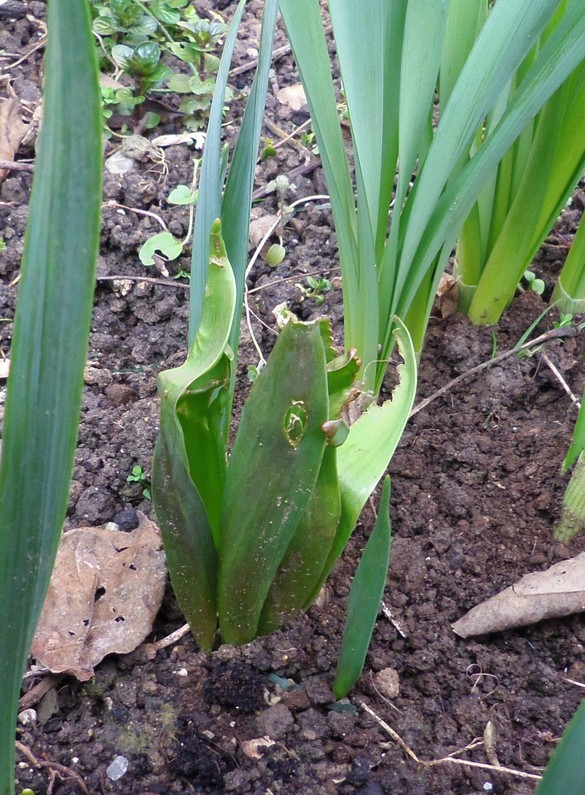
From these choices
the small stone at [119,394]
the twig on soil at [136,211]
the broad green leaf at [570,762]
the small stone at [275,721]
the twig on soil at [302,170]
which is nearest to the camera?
the broad green leaf at [570,762]

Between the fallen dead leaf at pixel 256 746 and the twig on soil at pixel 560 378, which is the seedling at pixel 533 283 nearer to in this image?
the twig on soil at pixel 560 378

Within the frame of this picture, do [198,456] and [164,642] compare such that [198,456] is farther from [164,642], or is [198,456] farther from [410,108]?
[410,108]

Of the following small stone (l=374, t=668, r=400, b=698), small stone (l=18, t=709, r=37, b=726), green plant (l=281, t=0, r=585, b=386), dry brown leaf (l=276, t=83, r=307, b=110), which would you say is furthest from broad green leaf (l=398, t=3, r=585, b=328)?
dry brown leaf (l=276, t=83, r=307, b=110)

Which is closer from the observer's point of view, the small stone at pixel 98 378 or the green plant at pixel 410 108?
the green plant at pixel 410 108

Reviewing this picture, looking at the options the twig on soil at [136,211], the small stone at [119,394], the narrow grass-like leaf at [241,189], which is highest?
the narrow grass-like leaf at [241,189]

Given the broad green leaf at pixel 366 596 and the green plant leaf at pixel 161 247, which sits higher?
Answer: the green plant leaf at pixel 161 247

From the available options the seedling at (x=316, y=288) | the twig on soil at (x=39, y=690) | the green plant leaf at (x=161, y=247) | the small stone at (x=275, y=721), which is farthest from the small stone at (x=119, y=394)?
the small stone at (x=275, y=721)

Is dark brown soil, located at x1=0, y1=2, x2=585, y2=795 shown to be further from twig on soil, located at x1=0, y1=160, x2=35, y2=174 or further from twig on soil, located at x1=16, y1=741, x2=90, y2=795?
twig on soil, located at x1=0, y1=160, x2=35, y2=174

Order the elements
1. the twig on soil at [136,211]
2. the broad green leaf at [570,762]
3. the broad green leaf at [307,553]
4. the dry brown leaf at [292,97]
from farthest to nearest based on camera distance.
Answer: the dry brown leaf at [292,97], the twig on soil at [136,211], the broad green leaf at [307,553], the broad green leaf at [570,762]
